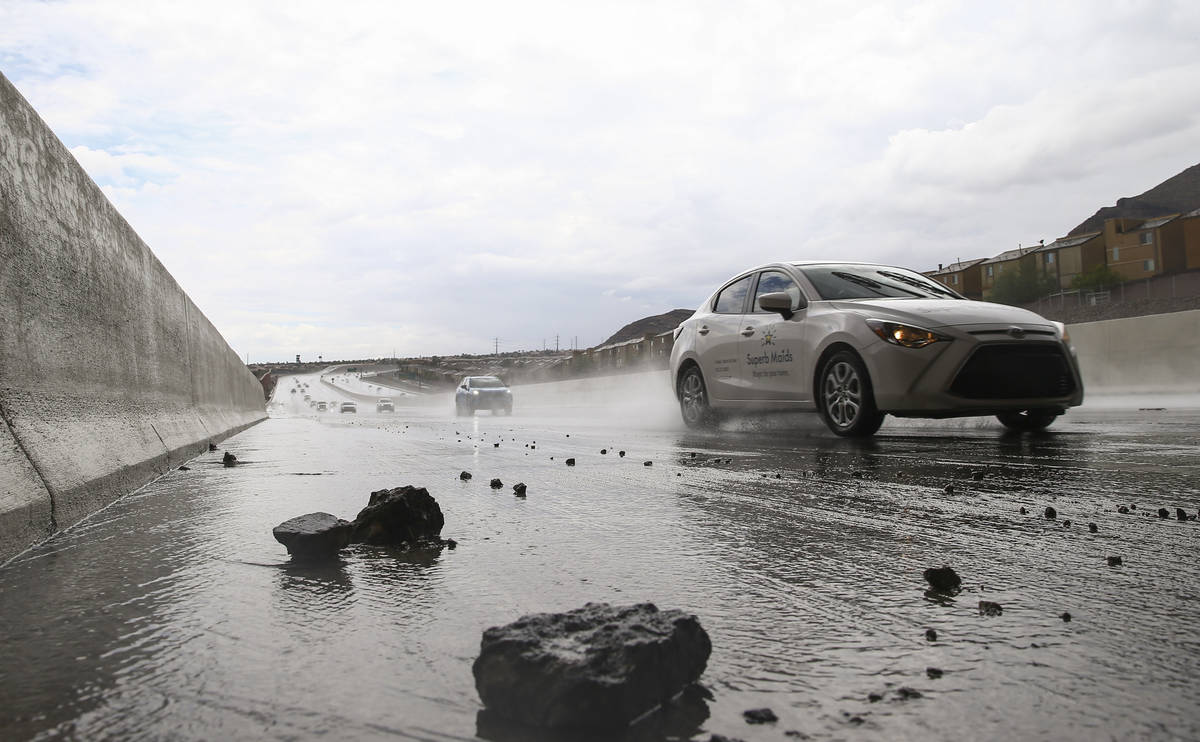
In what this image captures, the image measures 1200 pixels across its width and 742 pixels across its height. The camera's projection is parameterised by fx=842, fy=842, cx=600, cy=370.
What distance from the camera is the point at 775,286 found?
30.4ft

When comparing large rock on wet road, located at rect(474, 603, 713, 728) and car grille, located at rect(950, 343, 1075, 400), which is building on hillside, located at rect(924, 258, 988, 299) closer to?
car grille, located at rect(950, 343, 1075, 400)

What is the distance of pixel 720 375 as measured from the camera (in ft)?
32.5

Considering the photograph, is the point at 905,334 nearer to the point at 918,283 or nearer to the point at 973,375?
the point at 973,375

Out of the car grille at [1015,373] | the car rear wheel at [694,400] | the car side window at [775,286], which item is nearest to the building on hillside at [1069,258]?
the car rear wheel at [694,400]

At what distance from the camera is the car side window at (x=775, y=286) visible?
8766 mm

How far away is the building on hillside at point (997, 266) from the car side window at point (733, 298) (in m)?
108

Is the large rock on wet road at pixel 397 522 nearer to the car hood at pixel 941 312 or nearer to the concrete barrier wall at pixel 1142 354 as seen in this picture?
the car hood at pixel 941 312

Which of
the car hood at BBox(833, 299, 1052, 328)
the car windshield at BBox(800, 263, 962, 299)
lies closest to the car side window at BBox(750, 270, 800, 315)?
the car windshield at BBox(800, 263, 962, 299)

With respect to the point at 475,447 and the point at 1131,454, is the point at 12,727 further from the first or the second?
the point at 475,447

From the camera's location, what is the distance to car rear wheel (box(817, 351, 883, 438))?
7.61 m

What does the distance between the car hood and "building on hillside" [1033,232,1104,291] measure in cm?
11083

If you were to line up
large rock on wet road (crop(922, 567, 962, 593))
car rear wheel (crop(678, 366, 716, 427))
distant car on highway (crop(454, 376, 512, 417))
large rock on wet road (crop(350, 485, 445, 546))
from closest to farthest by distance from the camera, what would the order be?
large rock on wet road (crop(922, 567, 962, 593))
large rock on wet road (crop(350, 485, 445, 546))
car rear wheel (crop(678, 366, 716, 427))
distant car on highway (crop(454, 376, 512, 417))

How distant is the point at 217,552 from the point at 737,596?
1893mm

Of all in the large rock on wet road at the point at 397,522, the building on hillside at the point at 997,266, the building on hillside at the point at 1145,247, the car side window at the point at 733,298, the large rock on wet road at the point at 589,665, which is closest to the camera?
the large rock on wet road at the point at 589,665
